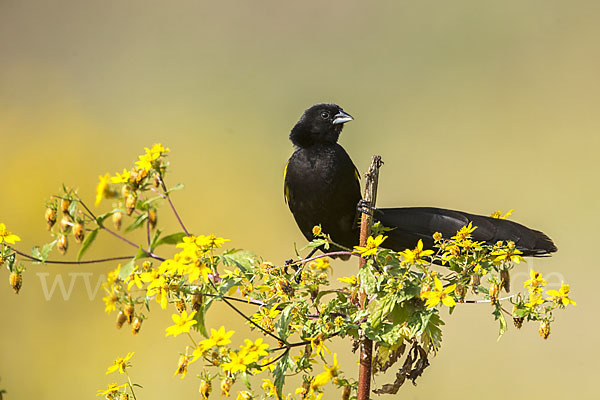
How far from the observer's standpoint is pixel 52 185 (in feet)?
16.9

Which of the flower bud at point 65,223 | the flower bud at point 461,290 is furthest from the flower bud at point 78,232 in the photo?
the flower bud at point 461,290

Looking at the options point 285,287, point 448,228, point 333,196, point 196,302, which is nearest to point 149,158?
point 196,302

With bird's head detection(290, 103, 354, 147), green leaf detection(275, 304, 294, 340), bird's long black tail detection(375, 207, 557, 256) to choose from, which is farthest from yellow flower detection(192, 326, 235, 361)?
bird's head detection(290, 103, 354, 147)

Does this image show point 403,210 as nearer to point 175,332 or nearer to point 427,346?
point 427,346

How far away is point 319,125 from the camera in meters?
2.40

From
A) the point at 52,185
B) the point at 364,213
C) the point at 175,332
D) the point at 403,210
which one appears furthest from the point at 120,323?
the point at 52,185

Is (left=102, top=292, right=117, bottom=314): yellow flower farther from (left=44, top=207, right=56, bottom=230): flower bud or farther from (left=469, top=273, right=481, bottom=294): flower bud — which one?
(left=469, top=273, right=481, bottom=294): flower bud

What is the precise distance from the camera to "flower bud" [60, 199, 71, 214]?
1.14 meters

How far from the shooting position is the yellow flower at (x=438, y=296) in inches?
44.5

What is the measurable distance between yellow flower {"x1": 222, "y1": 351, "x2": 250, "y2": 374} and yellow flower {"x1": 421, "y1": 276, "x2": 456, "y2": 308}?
0.35 metres

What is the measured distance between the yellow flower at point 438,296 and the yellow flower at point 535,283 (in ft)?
0.54

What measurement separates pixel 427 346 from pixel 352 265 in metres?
2.53

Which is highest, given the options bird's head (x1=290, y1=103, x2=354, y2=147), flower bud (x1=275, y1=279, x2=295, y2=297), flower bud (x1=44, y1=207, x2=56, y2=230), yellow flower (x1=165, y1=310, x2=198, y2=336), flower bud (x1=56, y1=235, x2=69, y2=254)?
bird's head (x1=290, y1=103, x2=354, y2=147)

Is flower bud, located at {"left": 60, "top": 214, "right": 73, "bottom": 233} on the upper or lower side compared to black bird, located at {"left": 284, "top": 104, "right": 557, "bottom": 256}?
lower
